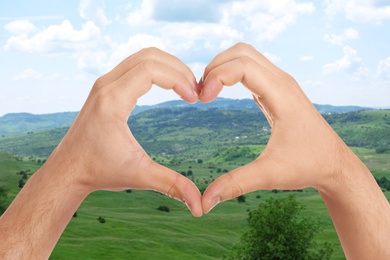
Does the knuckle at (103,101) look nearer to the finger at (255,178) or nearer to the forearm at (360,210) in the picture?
the finger at (255,178)

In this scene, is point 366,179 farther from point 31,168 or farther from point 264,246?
point 31,168

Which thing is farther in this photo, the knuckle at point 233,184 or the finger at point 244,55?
the finger at point 244,55

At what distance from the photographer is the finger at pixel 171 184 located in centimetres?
425

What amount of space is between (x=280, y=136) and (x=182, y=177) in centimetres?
96

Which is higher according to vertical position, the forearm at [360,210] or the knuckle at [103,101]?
the knuckle at [103,101]

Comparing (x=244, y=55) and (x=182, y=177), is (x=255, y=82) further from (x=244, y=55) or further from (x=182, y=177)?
(x=182, y=177)

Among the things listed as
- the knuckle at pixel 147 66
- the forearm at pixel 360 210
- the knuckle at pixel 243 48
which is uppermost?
the knuckle at pixel 243 48

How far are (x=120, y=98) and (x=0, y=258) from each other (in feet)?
5.93

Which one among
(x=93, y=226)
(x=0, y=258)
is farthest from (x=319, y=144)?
(x=93, y=226)

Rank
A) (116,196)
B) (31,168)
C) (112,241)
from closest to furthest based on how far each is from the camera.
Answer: (112,241), (116,196), (31,168)

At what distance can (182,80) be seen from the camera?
4.50 meters

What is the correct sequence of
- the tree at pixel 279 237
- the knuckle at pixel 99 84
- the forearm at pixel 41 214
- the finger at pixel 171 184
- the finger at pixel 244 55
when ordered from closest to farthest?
1. the finger at pixel 171 184
2. the forearm at pixel 41 214
3. the finger at pixel 244 55
4. the knuckle at pixel 99 84
5. the tree at pixel 279 237

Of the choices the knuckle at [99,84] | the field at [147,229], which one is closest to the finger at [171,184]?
the knuckle at [99,84]

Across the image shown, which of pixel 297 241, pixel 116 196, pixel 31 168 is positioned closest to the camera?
pixel 297 241
